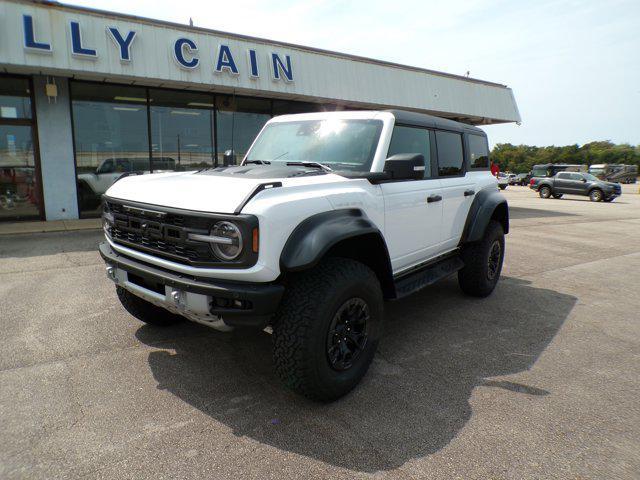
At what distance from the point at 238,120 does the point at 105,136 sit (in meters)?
3.70

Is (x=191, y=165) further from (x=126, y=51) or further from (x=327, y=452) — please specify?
(x=327, y=452)

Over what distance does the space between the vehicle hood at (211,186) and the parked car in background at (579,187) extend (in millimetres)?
24762

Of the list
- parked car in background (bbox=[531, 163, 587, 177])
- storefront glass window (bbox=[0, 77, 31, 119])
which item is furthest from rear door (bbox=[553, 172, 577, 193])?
storefront glass window (bbox=[0, 77, 31, 119])

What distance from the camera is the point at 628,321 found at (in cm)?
449

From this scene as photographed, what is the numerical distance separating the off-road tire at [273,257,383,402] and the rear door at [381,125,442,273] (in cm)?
79

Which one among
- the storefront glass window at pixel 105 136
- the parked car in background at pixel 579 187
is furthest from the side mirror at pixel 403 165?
the parked car in background at pixel 579 187

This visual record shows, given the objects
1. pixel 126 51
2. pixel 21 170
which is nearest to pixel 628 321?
pixel 126 51

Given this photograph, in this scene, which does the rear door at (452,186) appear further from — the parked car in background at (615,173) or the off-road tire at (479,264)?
the parked car in background at (615,173)

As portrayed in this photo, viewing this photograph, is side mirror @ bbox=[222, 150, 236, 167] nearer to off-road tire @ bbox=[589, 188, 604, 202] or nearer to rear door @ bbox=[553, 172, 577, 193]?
off-road tire @ bbox=[589, 188, 604, 202]

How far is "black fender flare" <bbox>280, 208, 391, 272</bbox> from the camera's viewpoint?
2432 mm

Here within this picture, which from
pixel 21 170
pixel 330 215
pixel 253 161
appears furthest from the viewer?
pixel 21 170

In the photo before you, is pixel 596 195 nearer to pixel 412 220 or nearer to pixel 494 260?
pixel 494 260

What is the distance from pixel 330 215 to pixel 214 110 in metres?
10.6

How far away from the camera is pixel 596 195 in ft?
75.7
